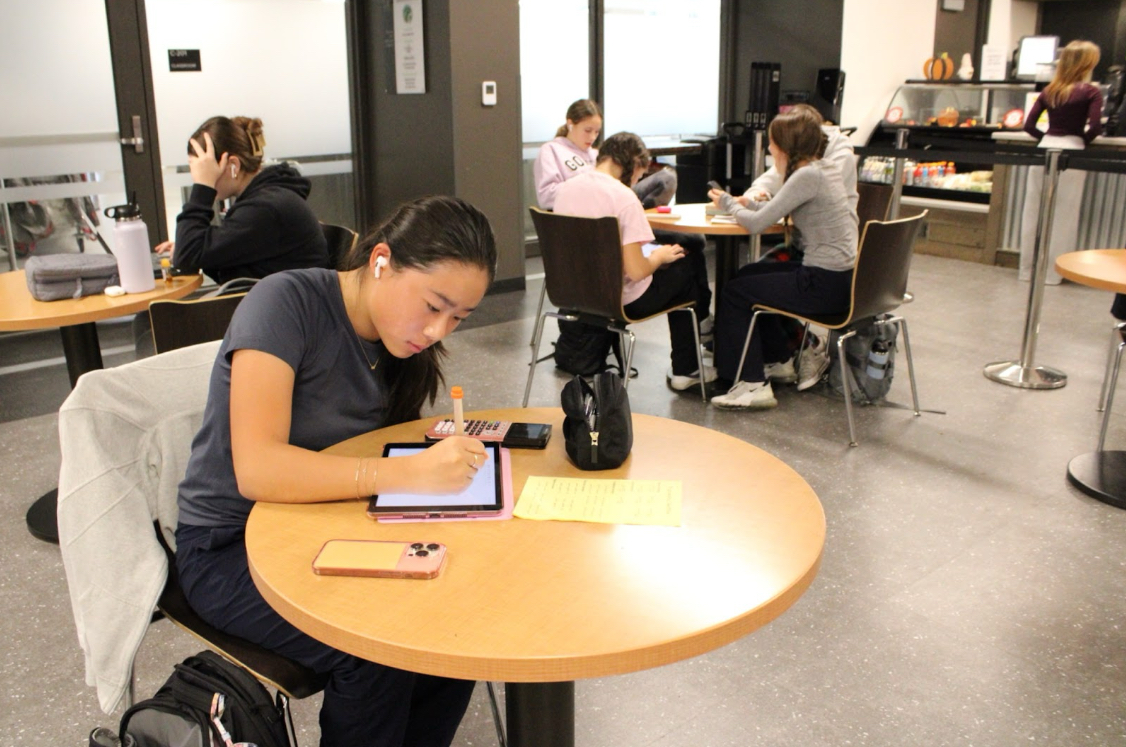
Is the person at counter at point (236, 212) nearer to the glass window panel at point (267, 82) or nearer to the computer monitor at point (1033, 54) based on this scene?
the glass window panel at point (267, 82)

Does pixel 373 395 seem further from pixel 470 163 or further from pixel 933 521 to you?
pixel 470 163

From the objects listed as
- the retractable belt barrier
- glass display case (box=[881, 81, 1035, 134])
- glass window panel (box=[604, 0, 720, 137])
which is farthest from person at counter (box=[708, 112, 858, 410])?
glass display case (box=[881, 81, 1035, 134])

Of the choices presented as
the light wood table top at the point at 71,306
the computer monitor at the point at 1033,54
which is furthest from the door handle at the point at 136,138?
the computer monitor at the point at 1033,54

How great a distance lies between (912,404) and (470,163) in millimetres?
3084

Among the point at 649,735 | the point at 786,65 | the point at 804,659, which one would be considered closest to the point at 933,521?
the point at 804,659

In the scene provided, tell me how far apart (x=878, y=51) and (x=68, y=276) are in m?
7.22

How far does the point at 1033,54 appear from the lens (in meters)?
8.13

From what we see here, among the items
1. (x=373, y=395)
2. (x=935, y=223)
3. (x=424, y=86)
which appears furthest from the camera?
(x=935, y=223)

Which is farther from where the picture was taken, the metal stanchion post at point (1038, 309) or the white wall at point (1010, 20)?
the white wall at point (1010, 20)

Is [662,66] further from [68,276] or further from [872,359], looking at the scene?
[68,276]

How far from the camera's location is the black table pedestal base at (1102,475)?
3.13 meters

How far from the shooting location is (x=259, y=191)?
9.91ft

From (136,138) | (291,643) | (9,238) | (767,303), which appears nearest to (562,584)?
(291,643)

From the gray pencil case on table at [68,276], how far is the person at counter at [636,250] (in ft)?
5.59
